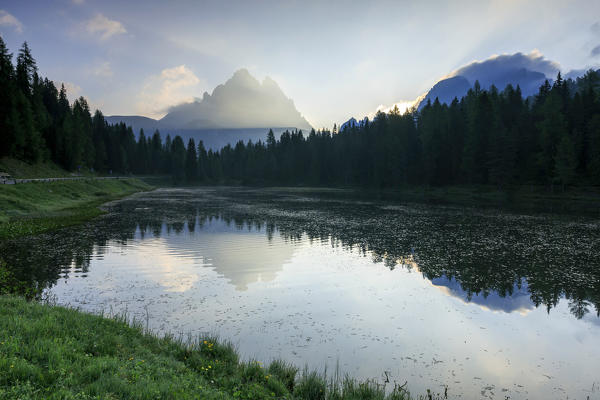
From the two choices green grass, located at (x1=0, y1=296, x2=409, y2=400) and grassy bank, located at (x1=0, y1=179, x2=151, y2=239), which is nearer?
green grass, located at (x1=0, y1=296, x2=409, y2=400)

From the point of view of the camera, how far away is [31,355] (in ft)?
25.6

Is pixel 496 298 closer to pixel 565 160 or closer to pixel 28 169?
pixel 565 160

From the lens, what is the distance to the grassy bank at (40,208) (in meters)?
33.2

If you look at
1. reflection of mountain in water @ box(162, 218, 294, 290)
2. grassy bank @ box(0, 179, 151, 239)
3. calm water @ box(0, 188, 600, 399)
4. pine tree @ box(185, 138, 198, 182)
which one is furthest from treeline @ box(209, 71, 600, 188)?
grassy bank @ box(0, 179, 151, 239)

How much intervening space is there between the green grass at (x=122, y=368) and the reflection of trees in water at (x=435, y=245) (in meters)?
10.4

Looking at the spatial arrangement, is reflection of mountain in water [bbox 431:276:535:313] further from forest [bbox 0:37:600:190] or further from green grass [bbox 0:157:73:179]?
green grass [bbox 0:157:73:179]

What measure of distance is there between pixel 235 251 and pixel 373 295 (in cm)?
1361

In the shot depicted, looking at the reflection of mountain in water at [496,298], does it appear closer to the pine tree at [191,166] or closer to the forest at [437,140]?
the forest at [437,140]

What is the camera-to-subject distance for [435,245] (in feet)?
98.4

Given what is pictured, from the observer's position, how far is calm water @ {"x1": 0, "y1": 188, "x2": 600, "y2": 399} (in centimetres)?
1126

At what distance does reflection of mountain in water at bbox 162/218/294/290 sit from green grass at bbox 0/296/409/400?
8.51 metres

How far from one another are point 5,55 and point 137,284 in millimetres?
112452

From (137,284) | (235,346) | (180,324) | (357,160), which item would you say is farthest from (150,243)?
(357,160)

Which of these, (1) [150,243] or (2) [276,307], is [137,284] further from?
(1) [150,243]
